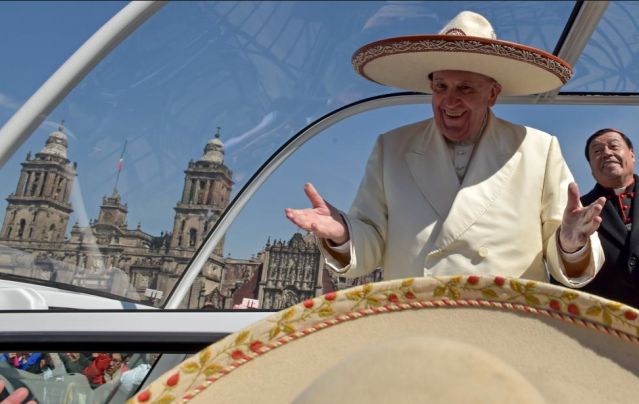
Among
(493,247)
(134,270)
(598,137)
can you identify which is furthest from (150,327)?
(134,270)

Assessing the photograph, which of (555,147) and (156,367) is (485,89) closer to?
(555,147)

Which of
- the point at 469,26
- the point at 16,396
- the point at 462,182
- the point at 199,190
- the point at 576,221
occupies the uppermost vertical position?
the point at 199,190

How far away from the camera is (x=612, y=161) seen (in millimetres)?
3119

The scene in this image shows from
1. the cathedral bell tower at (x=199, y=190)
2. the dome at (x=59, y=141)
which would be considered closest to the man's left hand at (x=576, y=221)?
the dome at (x=59, y=141)

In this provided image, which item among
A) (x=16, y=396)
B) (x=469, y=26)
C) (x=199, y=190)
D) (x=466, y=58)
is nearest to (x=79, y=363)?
(x=16, y=396)

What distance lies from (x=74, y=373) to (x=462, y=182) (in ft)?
4.71

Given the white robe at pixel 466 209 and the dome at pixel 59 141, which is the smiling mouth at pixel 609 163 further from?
the dome at pixel 59 141

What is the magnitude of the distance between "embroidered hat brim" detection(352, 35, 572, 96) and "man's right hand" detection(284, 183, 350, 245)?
2.22ft

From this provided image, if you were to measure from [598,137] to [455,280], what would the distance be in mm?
2756

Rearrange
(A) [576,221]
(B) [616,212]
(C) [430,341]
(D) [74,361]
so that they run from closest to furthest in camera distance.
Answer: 1. (C) [430,341]
2. (D) [74,361]
3. (A) [576,221]
4. (B) [616,212]

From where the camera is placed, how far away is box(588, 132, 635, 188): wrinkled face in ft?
10.2

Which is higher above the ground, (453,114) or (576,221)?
(453,114)

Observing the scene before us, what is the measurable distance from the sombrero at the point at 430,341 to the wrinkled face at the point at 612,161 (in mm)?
2630

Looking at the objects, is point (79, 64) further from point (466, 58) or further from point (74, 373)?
point (74, 373)
